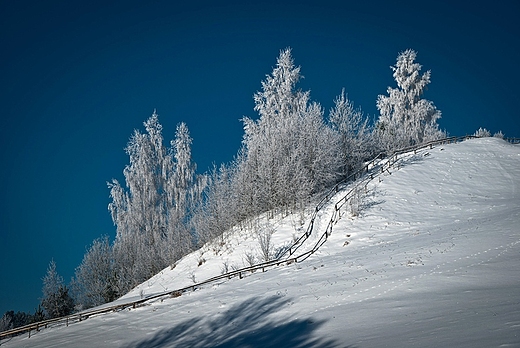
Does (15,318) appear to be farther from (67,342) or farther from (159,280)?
(67,342)

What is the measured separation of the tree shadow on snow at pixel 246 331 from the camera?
11.1m

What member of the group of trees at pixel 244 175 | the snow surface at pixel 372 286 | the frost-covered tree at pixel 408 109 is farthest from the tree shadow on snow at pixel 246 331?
the frost-covered tree at pixel 408 109

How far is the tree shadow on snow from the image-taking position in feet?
36.3

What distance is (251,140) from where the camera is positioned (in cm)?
3747

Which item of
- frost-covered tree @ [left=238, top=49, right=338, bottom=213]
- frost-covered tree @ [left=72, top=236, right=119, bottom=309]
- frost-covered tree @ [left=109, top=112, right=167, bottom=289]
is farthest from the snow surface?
frost-covered tree @ [left=72, top=236, right=119, bottom=309]

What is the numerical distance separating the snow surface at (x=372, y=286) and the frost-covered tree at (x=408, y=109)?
48.2ft

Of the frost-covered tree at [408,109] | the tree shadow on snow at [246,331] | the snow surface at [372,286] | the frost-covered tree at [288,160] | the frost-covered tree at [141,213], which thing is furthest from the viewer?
the frost-covered tree at [408,109]

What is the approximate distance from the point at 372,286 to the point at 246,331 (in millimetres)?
5077

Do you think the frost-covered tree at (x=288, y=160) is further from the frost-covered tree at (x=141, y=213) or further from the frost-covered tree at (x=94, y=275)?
the frost-covered tree at (x=94, y=275)

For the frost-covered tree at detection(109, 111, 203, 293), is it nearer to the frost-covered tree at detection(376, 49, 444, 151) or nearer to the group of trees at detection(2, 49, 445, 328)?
the group of trees at detection(2, 49, 445, 328)

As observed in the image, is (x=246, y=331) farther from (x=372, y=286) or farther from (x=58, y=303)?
(x=58, y=303)

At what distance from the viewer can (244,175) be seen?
33531mm

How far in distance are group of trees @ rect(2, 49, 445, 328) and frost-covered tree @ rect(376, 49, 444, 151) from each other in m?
0.12

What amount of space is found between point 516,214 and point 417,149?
17241 mm
